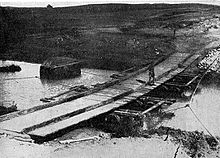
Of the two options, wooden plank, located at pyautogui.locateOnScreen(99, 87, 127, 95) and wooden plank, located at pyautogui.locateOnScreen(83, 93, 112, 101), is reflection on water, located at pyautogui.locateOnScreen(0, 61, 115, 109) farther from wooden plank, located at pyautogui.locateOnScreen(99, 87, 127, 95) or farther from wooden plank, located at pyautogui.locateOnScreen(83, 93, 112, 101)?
wooden plank, located at pyautogui.locateOnScreen(99, 87, 127, 95)

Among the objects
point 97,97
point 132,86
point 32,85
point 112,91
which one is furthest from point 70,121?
point 32,85

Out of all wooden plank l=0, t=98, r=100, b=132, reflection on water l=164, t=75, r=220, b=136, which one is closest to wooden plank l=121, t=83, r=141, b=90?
reflection on water l=164, t=75, r=220, b=136

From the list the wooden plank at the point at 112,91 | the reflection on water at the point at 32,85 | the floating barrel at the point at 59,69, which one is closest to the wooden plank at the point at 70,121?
the wooden plank at the point at 112,91

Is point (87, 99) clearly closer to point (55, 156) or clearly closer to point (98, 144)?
point (98, 144)

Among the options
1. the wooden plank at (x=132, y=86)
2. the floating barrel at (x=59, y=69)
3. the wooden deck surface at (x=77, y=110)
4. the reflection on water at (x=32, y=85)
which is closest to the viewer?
the wooden deck surface at (x=77, y=110)

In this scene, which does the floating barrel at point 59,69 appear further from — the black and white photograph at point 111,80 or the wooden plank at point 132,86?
the wooden plank at point 132,86

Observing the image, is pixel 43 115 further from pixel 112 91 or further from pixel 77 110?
pixel 112 91
